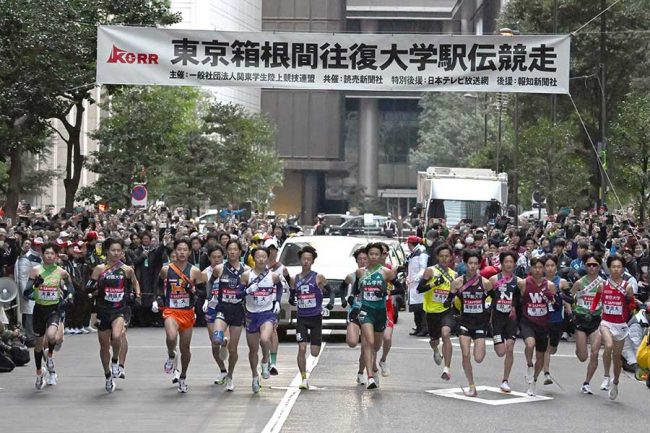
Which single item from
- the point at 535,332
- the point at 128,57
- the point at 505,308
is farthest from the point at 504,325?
the point at 128,57

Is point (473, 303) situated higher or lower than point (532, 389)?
higher

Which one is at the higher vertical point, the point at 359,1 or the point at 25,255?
the point at 359,1

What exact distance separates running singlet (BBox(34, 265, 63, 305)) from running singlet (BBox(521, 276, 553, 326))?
5.70m

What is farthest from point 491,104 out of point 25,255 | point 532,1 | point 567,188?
point 25,255

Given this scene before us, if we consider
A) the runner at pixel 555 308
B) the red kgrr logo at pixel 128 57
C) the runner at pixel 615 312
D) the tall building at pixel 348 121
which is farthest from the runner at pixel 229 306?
the tall building at pixel 348 121

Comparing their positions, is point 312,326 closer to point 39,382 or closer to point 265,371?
point 265,371

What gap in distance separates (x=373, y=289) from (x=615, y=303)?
2.96 metres

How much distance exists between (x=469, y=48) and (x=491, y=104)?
4948 centimetres

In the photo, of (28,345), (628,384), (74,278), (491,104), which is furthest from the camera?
(491,104)

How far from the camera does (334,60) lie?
27.5 m

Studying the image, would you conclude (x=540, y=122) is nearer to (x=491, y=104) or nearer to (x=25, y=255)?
(x=491, y=104)

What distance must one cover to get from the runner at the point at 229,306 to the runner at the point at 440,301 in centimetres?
236

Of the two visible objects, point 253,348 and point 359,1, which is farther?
point 359,1

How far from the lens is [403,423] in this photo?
47.3 feet
